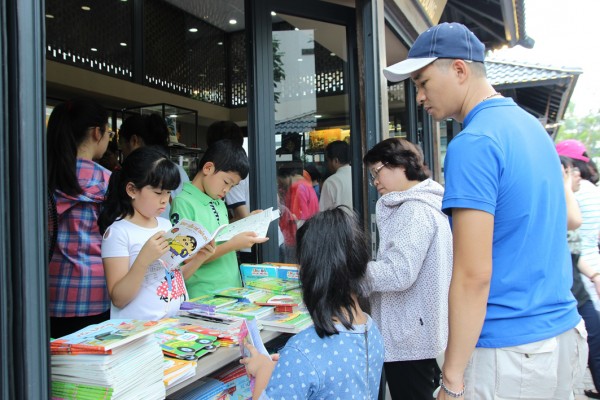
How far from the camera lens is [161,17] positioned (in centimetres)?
656

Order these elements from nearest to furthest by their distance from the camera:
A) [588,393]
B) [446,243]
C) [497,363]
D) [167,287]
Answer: [497,363], [167,287], [446,243], [588,393]

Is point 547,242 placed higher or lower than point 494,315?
higher

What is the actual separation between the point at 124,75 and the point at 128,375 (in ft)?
17.7

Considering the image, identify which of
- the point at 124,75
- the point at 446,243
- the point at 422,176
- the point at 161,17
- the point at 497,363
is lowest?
the point at 497,363

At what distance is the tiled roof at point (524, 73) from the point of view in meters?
7.22

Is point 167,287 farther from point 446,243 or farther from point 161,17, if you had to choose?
point 161,17

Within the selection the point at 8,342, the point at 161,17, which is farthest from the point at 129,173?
the point at 161,17

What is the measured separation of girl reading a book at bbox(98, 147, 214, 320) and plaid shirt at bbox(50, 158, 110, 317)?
9 cm

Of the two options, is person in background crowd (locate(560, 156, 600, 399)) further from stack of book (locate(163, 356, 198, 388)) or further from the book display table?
stack of book (locate(163, 356, 198, 388))

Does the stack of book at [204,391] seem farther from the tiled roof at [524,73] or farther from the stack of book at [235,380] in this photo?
the tiled roof at [524,73]

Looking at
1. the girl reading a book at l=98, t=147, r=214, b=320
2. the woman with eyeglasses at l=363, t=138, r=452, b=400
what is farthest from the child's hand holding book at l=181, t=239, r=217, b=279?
the woman with eyeglasses at l=363, t=138, r=452, b=400

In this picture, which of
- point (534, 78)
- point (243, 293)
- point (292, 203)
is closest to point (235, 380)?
point (243, 293)

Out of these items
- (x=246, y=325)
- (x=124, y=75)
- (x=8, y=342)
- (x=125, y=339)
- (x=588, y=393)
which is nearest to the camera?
(x=8, y=342)

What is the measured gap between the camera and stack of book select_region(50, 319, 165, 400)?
114cm
